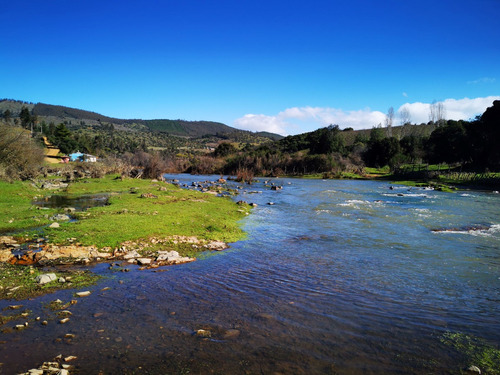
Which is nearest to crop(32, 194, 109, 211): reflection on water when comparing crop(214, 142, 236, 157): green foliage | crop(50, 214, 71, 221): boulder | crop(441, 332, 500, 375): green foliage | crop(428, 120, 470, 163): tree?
crop(50, 214, 71, 221): boulder

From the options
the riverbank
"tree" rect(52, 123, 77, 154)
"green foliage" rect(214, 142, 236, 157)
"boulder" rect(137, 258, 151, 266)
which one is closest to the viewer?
the riverbank

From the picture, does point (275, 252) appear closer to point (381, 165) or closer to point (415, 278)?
point (415, 278)

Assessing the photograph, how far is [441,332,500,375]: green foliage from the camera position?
5.55m

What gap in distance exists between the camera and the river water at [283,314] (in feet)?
18.1

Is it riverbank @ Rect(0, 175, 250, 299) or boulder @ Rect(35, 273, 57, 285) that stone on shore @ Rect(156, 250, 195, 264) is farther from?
boulder @ Rect(35, 273, 57, 285)

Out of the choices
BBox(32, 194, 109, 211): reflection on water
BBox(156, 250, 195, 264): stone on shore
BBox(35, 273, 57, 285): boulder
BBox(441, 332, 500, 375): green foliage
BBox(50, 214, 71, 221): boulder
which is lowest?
BBox(441, 332, 500, 375): green foliage

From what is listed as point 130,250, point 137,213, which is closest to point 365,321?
point 130,250

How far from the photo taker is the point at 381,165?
283ft

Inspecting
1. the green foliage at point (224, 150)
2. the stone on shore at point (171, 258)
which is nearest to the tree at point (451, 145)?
the green foliage at point (224, 150)

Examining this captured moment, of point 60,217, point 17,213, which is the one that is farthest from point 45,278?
point 17,213

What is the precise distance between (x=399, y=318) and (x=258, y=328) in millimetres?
3322

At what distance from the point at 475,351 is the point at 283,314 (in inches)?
147

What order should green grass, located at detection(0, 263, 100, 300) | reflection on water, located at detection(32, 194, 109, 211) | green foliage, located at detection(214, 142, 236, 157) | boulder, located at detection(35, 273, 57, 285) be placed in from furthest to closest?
1. green foliage, located at detection(214, 142, 236, 157)
2. reflection on water, located at detection(32, 194, 109, 211)
3. boulder, located at detection(35, 273, 57, 285)
4. green grass, located at detection(0, 263, 100, 300)

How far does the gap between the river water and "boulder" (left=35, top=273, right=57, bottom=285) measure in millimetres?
823
